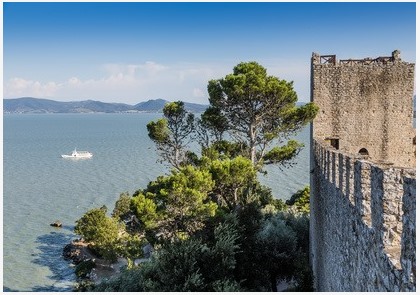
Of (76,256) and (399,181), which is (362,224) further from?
(76,256)

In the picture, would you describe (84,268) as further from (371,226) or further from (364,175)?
(371,226)

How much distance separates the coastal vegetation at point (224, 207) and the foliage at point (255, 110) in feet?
0.13

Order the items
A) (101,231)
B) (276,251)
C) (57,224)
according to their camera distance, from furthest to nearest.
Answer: (57,224)
(101,231)
(276,251)

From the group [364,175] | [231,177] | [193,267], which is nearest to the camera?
[364,175]

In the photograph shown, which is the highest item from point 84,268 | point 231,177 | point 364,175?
point 364,175

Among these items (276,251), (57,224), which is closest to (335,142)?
(276,251)

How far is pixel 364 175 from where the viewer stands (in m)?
6.17

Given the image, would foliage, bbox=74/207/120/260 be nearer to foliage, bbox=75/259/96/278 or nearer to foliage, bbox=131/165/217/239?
foliage, bbox=75/259/96/278

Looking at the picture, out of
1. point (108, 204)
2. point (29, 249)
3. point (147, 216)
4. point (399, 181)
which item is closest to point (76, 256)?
point (29, 249)

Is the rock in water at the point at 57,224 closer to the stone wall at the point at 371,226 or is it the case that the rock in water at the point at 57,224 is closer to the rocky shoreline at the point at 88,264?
the rocky shoreline at the point at 88,264

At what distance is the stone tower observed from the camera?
14484mm

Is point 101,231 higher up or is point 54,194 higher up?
point 101,231

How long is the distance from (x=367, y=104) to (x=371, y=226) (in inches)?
372

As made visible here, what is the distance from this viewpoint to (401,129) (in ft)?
48.4
